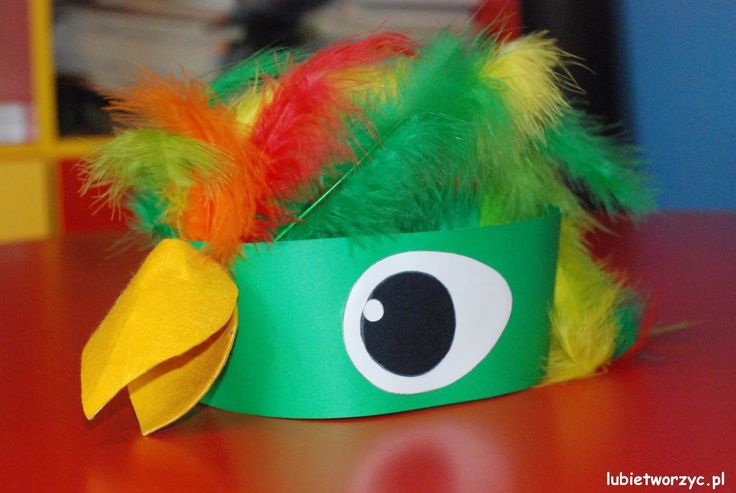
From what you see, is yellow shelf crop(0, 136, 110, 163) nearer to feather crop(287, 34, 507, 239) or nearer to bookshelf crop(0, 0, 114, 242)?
bookshelf crop(0, 0, 114, 242)

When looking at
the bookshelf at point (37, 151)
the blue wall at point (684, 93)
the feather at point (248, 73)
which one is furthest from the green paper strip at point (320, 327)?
the bookshelf at point (37, 151)

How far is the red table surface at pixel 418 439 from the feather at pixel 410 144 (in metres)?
0.10

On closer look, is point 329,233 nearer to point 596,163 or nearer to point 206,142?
point 206,142

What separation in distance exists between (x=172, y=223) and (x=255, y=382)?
92 mm

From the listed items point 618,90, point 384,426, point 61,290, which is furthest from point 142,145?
point 618,90

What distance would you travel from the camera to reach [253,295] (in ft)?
1.59

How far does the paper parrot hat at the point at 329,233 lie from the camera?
47 cm

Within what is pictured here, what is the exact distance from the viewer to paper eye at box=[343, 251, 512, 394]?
49 cm

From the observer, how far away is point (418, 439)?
0.47 m

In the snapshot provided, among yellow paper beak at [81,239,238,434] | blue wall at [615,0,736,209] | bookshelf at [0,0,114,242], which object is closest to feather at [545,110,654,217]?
yellow paper beak at [81,239,238,434]

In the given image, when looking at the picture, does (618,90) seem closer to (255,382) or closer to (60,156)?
(60,156)

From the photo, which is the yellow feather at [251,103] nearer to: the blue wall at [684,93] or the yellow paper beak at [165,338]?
the yellow paper beak at [165,338]

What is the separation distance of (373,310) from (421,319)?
0.09 feet

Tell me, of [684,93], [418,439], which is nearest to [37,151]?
[684,93]
